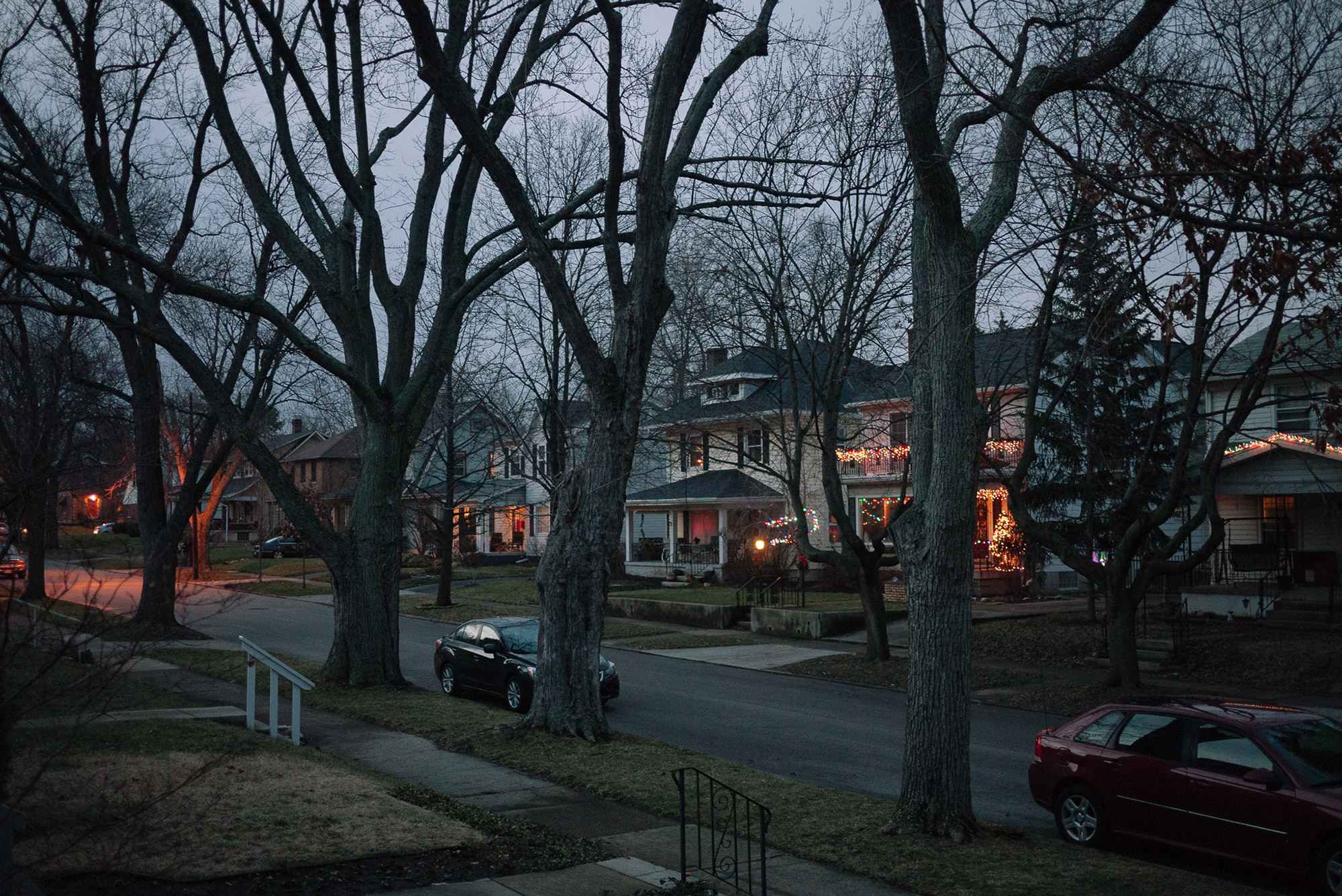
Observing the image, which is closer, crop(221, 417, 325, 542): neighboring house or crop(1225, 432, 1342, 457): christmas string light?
crop(1225, 432, 1342, 457): christmas string light

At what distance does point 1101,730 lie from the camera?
9977 mm

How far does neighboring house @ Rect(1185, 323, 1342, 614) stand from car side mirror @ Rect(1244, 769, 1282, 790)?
52.3ft

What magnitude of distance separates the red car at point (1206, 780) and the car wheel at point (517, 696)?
29.0 ft

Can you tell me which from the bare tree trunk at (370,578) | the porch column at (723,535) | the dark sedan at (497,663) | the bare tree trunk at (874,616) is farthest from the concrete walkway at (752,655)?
the porch column at (723,535)

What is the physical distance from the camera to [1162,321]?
7.27 m

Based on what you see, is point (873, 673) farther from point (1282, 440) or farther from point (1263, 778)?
point (1263, 778)

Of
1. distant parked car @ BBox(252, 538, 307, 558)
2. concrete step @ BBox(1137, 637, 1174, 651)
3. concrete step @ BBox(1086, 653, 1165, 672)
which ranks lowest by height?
concrete step @ BBox(1086, 653, 1165, 672)

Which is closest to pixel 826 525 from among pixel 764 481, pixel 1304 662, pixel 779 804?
pixel 764 481

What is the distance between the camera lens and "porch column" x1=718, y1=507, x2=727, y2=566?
42.4 metres

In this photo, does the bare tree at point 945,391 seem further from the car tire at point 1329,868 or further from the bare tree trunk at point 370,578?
the bare tree trunk at point 370,578

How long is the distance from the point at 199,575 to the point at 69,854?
147ft

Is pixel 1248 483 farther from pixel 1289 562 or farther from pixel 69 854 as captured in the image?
pixel 69 854

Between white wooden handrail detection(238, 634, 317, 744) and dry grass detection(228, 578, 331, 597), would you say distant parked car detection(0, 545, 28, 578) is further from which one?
dry grass detection(228, 578, 331, 597)

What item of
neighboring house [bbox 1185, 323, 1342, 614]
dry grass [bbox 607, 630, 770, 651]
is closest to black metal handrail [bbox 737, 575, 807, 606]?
dry grass [bbox 607, 630, 770, 651]
